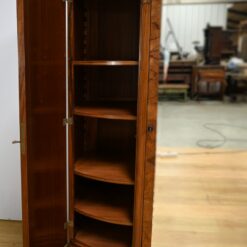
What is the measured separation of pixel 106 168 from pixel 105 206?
253mm

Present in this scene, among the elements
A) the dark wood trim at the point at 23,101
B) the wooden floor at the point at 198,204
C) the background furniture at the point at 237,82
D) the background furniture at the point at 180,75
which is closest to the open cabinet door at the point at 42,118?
the dark wood trim at the point at 23,101

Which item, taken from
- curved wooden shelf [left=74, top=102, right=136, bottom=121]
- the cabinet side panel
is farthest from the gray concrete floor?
the cabinet side panel

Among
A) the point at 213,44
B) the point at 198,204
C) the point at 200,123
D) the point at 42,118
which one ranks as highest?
the point at 213,44

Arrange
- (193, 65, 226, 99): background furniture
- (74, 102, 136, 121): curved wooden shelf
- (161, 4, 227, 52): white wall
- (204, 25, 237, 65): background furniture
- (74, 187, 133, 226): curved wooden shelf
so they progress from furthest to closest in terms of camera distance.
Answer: (161, 4, 227, 52): white wall
(204, 25, 237, 65): background furniture
(193, 65, 226, 99): background furniture
(74, 187, 133, 226): curved wooden shelf
(74, 102, 136, 121): curved wooden shelf

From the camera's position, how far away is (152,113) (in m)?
1.54

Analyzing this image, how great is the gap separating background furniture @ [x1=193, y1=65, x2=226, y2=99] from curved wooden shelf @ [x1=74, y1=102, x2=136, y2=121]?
6.88 metres

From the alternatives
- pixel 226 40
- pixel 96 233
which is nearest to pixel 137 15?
pixel 96 233

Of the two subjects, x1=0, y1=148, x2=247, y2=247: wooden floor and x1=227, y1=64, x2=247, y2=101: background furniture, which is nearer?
x1=0, y1=148, x2=247, y2=247: wooden floor

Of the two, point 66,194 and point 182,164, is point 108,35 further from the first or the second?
point 182,164

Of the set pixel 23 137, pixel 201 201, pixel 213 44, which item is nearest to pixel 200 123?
pixel 213 44

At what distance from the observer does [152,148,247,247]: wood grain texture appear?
225cm

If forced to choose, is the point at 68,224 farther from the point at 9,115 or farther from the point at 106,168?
the point at 9,115

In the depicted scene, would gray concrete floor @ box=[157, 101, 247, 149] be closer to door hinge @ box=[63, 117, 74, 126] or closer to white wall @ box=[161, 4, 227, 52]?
white wall @ box=[161, 4, 227, 52]

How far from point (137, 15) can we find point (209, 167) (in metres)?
2.46
